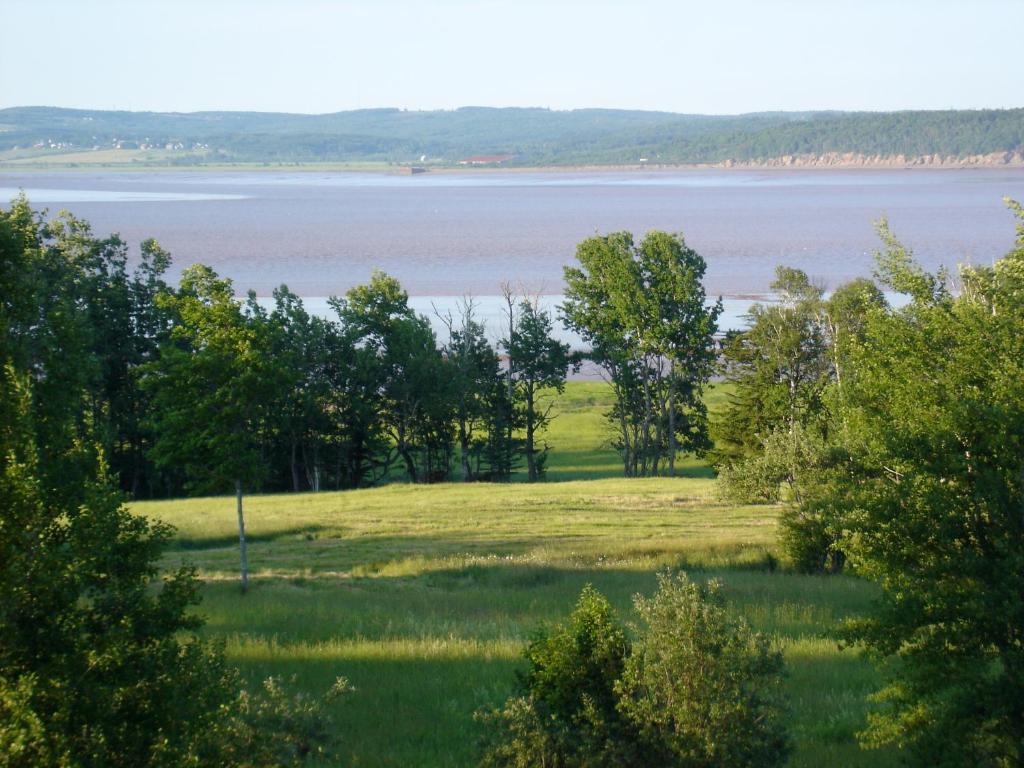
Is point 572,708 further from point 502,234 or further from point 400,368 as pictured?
point 502,234

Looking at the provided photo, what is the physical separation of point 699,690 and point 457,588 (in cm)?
1233

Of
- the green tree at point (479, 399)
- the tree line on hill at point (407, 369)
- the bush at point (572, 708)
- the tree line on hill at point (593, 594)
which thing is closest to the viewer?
the tree line on hill at point (593, 594)

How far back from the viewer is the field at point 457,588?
38.3 feet

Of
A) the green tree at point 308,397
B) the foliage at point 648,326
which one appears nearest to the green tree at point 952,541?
the green tree at point 308,397

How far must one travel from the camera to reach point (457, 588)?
20.2 meters

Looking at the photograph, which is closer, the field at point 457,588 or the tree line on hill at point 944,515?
the tree line on hill at point 944,515

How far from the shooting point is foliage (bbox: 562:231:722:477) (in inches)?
1822

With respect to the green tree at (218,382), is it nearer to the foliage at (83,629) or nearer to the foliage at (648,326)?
the foliage at (83,629)

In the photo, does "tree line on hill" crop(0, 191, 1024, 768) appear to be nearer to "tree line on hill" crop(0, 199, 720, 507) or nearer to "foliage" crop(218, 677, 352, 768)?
"foliage" crop(218, 677, 352, 768)

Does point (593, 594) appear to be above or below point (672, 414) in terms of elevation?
above

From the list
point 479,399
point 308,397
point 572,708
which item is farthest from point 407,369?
point 572,708

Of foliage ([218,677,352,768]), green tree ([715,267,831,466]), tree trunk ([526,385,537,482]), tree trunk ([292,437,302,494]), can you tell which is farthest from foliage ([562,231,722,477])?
foliage ([218,677,352,768])

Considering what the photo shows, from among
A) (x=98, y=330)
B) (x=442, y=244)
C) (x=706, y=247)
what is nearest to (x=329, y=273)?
(x=442, y=244)

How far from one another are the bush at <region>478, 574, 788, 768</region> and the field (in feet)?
5.78
